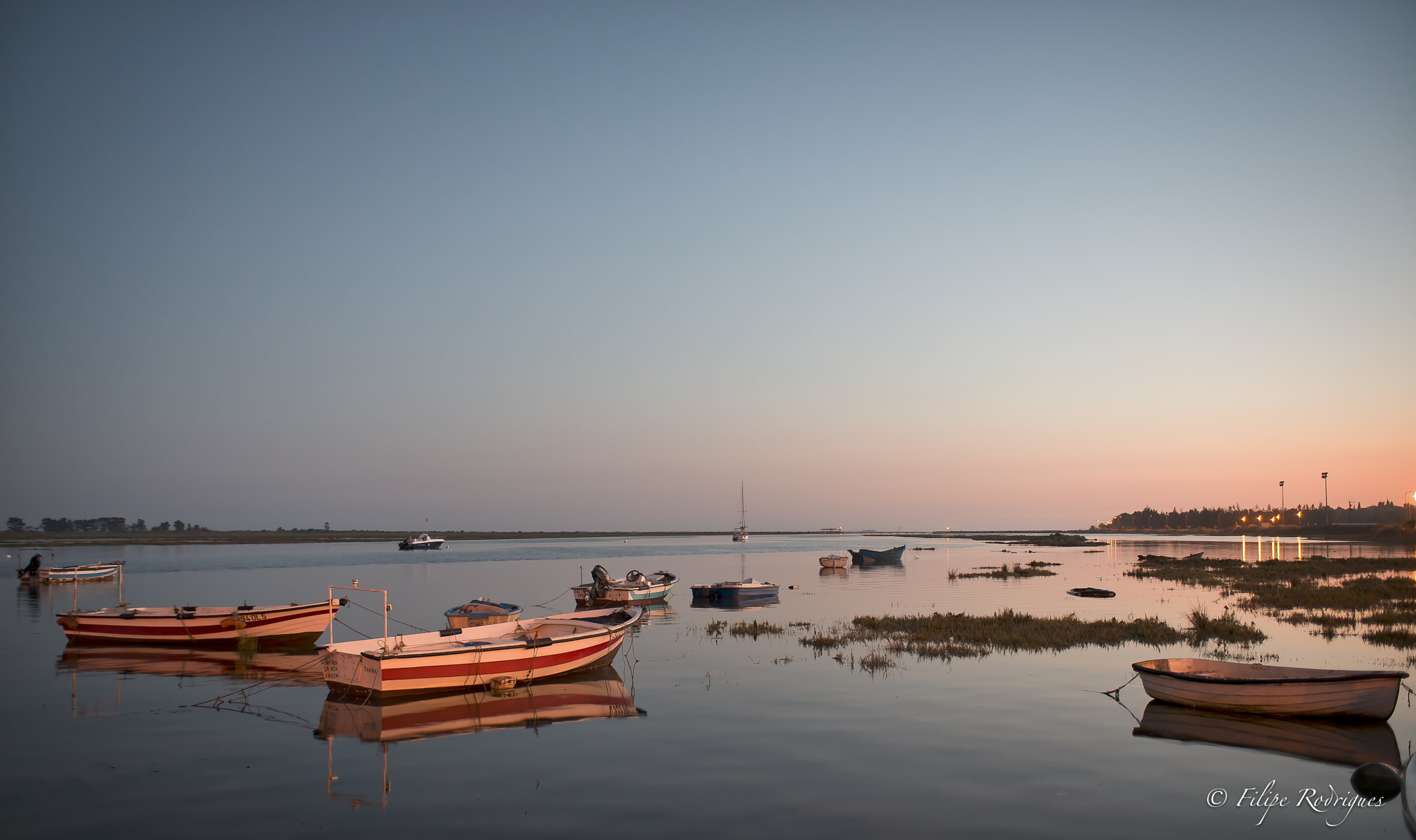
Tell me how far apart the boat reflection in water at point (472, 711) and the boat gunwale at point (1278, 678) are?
34.6 ft

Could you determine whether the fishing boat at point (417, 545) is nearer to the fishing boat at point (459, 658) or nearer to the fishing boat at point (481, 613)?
the fishing boat at point (481, 613)

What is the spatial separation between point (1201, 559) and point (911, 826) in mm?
67838

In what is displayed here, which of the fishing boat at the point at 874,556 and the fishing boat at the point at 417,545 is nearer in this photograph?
the fishing boat at the point at 874,556

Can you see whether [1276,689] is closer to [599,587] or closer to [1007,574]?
[599,587]

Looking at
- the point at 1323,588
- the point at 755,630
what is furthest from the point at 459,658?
the point at 1323,588

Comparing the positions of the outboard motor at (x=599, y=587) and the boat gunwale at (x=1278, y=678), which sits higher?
the boat gunwale at (x=1278, y=678)

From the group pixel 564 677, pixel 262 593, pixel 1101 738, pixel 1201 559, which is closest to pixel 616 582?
pixel 564 677

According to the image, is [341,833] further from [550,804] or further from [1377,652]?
[1377,652]

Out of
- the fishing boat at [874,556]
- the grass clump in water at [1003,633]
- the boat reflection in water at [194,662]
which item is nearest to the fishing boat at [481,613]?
the boat reflection in water at [194,662]

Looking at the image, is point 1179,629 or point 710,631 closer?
point 1179,629

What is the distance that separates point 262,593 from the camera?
4831cm

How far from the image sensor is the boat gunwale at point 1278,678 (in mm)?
14281

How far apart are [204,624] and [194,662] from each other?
2.33 metres

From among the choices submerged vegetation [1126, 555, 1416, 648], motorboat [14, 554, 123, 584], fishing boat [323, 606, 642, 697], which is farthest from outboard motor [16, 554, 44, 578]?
submerged vegetation [1126, 555, 1416, 648]
